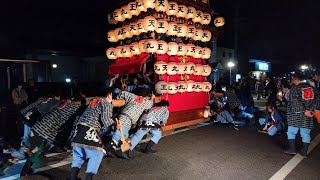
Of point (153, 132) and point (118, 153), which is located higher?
point (153, 132)

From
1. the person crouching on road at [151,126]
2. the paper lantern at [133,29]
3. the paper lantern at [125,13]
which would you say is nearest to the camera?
the person crouching on road at [151,126]

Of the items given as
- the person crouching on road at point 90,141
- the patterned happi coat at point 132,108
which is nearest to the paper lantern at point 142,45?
the patterned happi coat at point 132,108

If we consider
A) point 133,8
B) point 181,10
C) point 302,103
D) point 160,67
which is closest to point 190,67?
point 160,67

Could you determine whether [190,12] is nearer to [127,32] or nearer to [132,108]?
[127,32]

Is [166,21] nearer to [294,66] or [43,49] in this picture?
[43,49]

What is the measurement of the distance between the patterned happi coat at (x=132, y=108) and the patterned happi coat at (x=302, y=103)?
4004 mm

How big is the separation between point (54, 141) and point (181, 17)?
302 inches

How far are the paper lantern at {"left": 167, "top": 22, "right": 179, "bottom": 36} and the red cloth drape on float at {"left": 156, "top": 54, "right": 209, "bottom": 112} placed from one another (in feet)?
3.10

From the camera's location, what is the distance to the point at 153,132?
23.9 ft

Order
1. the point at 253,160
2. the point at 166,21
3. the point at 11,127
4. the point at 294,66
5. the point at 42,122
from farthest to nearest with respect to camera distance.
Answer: the point at 294,66 < the point at 166,21 < the point at 11,127 < the point at 253,160 < the point at 42,122

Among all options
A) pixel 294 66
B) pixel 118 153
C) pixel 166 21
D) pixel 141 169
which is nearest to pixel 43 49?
pixel 166 21

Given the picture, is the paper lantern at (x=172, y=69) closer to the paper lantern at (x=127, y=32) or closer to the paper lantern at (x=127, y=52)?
the paper lantern at (x=127, y=52)

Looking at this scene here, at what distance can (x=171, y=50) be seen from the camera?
1032 cm

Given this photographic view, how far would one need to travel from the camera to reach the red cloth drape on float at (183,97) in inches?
420
